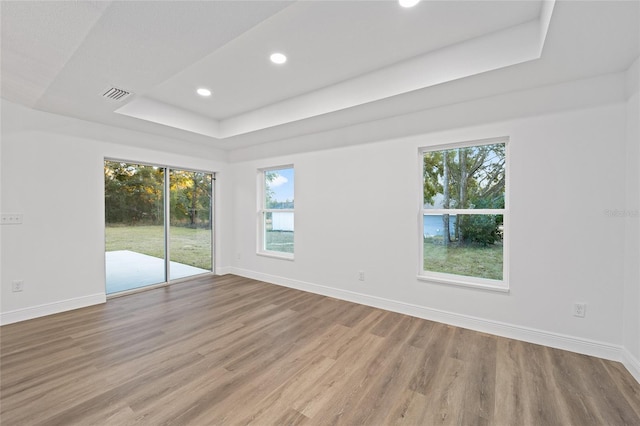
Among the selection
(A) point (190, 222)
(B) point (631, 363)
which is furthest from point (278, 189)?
(B) point (631, 363)

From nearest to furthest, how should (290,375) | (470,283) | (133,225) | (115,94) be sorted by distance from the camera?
(290,375) < (115,94) < (470,283) < (133,225)

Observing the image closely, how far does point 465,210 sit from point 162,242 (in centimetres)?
463

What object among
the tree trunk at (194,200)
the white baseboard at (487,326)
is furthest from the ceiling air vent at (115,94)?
the white baseboard at (487,326)

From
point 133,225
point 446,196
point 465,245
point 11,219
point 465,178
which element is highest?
point 465,178

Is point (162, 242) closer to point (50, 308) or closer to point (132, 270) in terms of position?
point (132, 270)

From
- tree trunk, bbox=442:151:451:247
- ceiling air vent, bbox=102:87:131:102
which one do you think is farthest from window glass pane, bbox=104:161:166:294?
tree trunk, bbox=442:151:451:247

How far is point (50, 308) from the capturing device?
3207 mm

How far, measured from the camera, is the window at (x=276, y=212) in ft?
15.2

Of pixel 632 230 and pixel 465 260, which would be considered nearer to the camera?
pixel 632 230

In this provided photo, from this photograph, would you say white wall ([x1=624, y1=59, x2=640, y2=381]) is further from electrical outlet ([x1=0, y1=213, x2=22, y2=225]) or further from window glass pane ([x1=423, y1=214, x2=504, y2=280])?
electrical outlet ([x1=0, y1=213, x2=22, y2=225])

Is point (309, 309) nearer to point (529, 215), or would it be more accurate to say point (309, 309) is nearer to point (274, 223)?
point (274, 223)

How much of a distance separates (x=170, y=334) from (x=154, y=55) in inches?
102

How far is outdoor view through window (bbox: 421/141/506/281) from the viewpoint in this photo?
291 cm

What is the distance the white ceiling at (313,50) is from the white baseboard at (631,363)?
7.78ft
